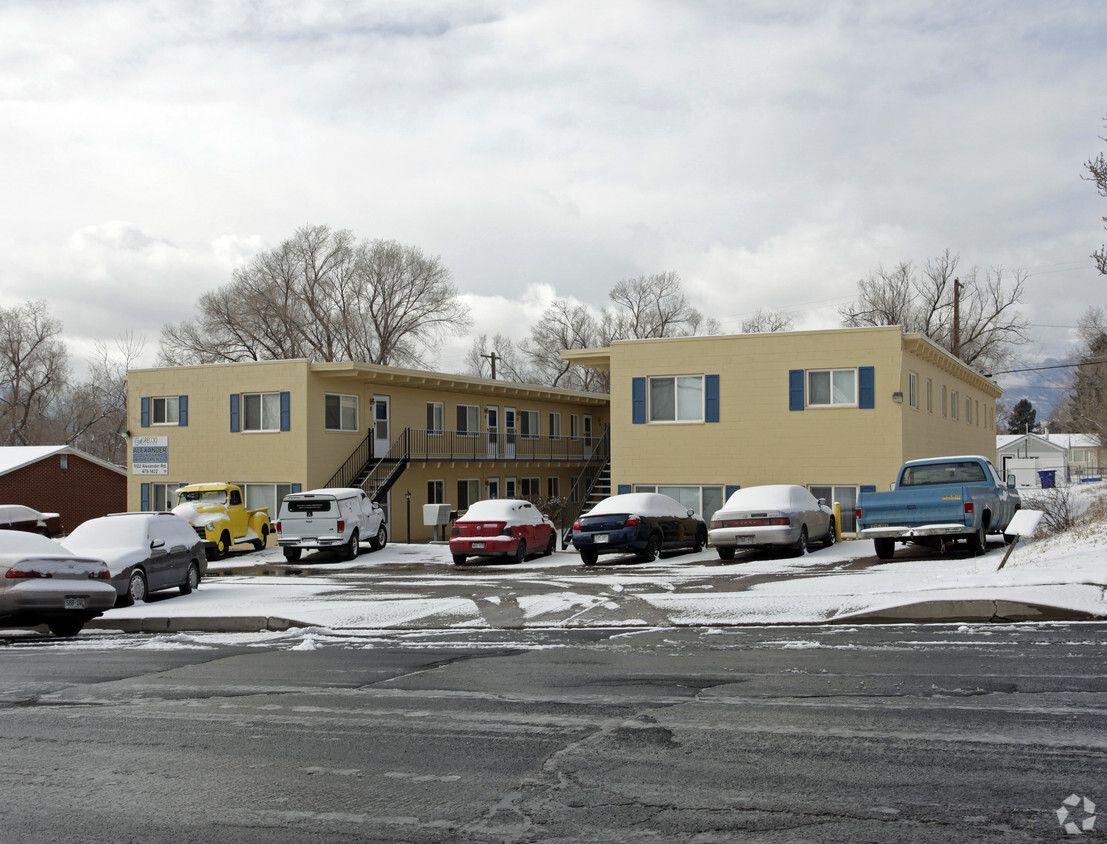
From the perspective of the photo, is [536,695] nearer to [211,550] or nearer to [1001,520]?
[1001,520]

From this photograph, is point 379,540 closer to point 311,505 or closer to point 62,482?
point 311,505

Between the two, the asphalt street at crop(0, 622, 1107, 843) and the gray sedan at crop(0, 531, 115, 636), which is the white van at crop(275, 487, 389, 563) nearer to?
the gray sedan at crop(0, 531, 115, 636)

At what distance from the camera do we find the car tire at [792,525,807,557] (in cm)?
2159

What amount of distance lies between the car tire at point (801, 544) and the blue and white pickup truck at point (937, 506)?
175 centimetres

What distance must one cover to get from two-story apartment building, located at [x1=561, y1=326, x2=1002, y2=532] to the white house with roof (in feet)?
196

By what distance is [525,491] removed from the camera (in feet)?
A: 151

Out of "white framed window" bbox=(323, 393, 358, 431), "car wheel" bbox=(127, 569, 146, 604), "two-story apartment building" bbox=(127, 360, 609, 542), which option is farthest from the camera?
"white framed window" bbox=(323, 393, 358, 431)

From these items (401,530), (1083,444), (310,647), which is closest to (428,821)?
(310,647)

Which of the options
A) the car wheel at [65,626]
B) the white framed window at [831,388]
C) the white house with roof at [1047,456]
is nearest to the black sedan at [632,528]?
the white framed window at [831,388]

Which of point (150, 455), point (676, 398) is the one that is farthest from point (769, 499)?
point (150, 455)

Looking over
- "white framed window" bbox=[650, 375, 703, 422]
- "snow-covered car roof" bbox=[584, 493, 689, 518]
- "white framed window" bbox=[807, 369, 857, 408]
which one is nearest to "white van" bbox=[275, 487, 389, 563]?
"snow-covered car roof" bbox=[584, 493, 689, 518]

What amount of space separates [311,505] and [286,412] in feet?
26.3

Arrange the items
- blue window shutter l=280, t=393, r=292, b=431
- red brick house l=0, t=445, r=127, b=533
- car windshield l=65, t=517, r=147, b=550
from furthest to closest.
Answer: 1. red brick house l=0, t=445, r=127, b=533
2. blue window shutter l=280, t=393, r=292, b=431
3. car windshield l=65, t=517, r=147, b=550

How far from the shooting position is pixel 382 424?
37.5m
